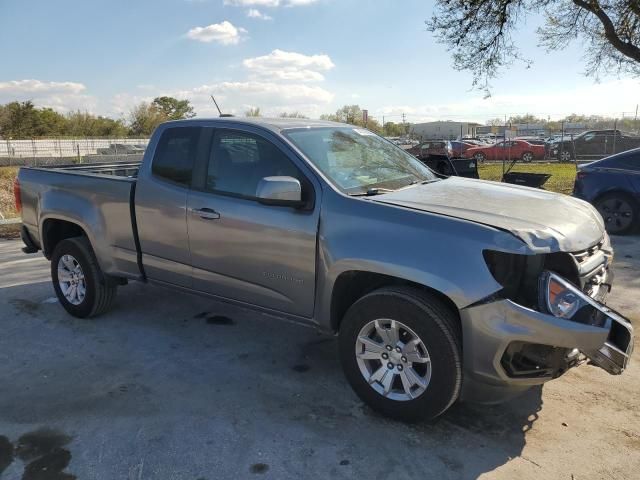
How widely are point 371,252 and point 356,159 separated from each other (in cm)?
113

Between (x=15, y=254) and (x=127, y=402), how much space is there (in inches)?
232

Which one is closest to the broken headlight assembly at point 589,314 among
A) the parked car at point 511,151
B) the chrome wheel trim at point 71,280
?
the chrome wheel trim at point 71,280

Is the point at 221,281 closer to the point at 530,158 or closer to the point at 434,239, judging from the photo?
the point at 434,239

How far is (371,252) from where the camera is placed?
3.22m

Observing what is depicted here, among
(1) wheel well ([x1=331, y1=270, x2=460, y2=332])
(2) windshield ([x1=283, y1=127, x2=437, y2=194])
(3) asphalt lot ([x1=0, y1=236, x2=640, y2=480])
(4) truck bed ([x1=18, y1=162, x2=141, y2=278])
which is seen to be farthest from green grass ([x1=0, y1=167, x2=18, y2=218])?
(1) wheel well ([x1=331, y1=270, x2=460, y2=332])

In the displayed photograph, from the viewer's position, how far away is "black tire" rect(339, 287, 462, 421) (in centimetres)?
300

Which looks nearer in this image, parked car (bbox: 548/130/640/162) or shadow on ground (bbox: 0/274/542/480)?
shadow on ground (bbox: 0/274/542/480)

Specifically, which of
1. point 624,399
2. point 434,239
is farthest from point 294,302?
point 624,399

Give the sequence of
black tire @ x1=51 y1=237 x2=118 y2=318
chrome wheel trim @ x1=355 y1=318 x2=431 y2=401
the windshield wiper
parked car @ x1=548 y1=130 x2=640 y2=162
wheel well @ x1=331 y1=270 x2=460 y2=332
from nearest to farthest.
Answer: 1. chrome wheel trim @ x1=355 y1=318 x2=431 y2=401
2. wheel well @ x1=331 y1=270 x2=460 y2=332
3. the windshield wiper
4. black tire @ x1=51 y1=237 x2=118 y2=318
5. parked car @ x1=548 y1=130 x2=640 y2=162

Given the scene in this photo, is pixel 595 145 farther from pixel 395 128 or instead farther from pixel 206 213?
pixel 395 128

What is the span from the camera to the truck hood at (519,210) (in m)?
2.96

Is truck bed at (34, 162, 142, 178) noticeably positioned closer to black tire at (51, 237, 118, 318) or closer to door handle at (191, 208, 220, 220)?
black tire at (51, 237, 118, 318)

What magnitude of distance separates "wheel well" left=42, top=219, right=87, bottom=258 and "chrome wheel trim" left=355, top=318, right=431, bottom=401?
11.1 feet

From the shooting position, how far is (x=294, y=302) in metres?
3.71
